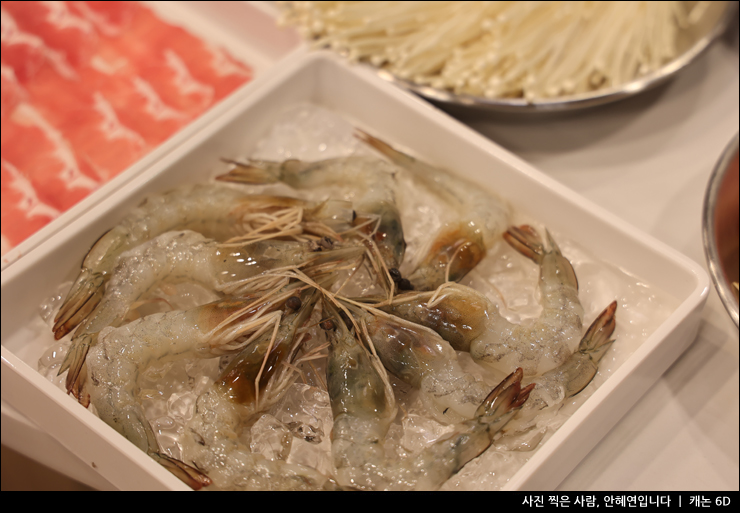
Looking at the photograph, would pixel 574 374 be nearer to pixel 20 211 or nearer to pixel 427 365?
pixel 427 365

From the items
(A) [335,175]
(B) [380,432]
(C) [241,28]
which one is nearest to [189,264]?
(A) [335,175]

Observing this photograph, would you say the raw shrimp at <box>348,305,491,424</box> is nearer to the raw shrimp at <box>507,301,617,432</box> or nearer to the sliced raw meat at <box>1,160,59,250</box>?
the raw shrimp at <box>507,301,617,432</box>

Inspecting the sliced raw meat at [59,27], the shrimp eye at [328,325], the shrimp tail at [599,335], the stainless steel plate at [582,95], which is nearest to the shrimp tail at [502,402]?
the shrimp tail at [599,335]

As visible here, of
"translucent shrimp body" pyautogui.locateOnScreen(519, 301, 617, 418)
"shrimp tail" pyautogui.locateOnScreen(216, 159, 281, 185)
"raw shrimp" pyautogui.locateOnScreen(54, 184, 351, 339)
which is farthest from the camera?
"shrimp tail" pyautogui.locateOnScreen(216, 159, 281, 185)

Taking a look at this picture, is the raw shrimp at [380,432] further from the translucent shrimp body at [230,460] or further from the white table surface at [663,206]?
the white table surface at [663,206]

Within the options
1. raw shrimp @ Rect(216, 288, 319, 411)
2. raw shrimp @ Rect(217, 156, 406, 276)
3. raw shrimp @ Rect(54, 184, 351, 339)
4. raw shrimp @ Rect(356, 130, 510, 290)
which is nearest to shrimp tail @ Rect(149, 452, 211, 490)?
raw shrimp @ Rect(216, 288, 319, 411)

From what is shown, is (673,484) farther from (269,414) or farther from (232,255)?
(232,255)

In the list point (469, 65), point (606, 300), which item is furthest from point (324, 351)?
point (469, 65)
